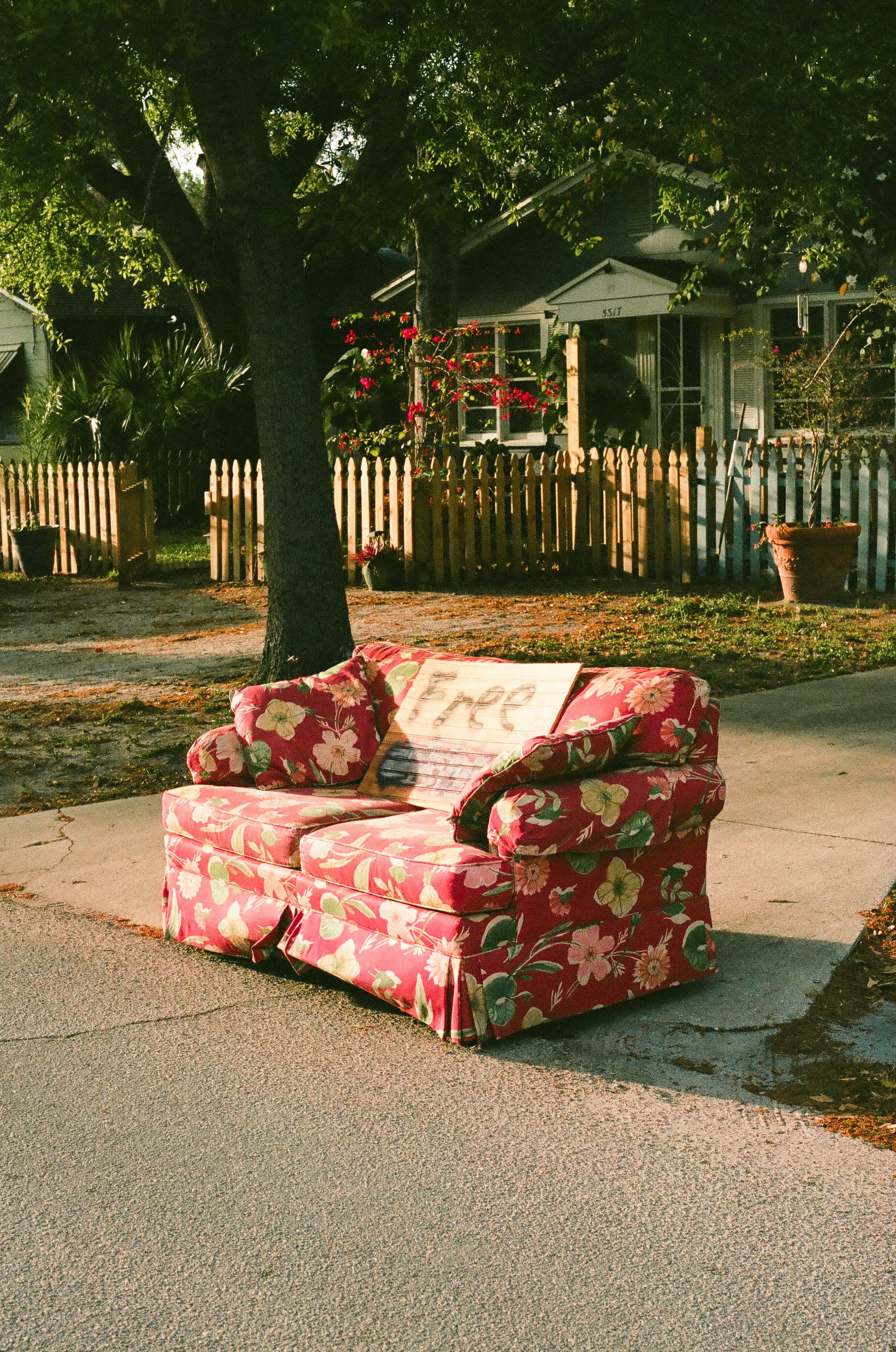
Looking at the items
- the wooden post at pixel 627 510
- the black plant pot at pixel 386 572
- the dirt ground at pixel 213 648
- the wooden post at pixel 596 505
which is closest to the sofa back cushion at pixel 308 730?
the dirt ground at pixel 213 648

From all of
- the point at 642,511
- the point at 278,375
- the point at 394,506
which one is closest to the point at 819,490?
the point at 642,511

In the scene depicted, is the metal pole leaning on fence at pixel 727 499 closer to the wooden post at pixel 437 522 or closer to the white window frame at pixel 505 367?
the wooden post at pixel 437 522

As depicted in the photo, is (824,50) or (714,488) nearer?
(824,50)

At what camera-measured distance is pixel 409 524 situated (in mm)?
15703

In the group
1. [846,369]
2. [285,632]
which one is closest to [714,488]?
[846,369]

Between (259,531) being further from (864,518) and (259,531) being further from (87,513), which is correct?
(864,518)

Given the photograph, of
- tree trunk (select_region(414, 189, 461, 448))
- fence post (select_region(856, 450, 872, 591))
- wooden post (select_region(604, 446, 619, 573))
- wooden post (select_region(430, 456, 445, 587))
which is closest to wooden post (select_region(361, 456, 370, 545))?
wooden post (select_region(430, 456, 445, 587))

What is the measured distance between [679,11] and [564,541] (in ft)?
22.9

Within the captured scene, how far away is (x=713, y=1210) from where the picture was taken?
11.5 feet

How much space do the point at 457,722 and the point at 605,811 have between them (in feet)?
3.69

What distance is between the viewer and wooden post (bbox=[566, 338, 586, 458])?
18.3 meters

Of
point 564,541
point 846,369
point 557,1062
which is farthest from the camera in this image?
point 564,541

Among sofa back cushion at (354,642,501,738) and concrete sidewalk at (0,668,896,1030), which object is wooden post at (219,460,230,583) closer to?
concrete sidewalk at (0,668,896,1030)

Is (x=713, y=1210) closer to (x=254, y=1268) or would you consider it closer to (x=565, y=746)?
(x=254, y=1268)
